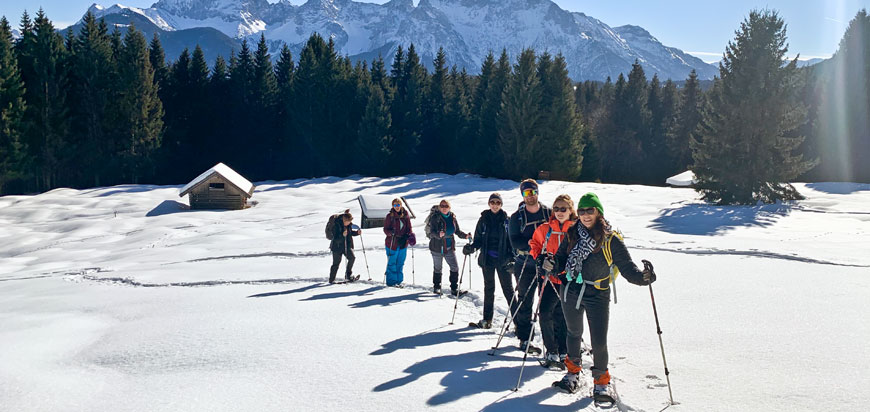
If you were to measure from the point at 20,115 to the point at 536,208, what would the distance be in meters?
39.0

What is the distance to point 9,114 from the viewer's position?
32.1 m

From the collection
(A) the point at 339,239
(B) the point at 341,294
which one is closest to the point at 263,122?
(A) the point at 339,239

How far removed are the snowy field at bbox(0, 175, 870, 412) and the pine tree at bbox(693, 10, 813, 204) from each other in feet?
24.5

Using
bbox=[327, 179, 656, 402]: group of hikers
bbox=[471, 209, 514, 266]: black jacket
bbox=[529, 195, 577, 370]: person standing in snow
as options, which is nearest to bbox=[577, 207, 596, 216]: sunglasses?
bbox=[327, 179, 656, 402]: group of hikers

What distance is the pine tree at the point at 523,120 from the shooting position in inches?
1428

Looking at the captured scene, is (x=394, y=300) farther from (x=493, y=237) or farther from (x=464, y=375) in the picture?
(x=464, y=375)

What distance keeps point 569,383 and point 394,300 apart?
4567 millimetres

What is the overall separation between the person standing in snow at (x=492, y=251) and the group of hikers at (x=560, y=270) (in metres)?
0.01

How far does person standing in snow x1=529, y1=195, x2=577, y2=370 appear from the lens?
4.95m

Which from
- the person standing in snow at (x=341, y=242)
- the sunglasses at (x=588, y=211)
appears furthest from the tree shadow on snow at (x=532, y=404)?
the person standing in snow at (x=341, y=242)

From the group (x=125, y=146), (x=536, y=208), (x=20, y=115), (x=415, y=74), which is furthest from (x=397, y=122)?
(x=536, y=208)

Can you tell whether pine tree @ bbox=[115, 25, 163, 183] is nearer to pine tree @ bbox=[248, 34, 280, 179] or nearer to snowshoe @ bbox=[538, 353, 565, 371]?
pine tree @ bbox=[248, 34, 280, 179]

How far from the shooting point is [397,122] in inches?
1783

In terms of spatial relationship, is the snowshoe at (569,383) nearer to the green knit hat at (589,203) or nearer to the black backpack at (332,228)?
the green knit hat at (589,203)
